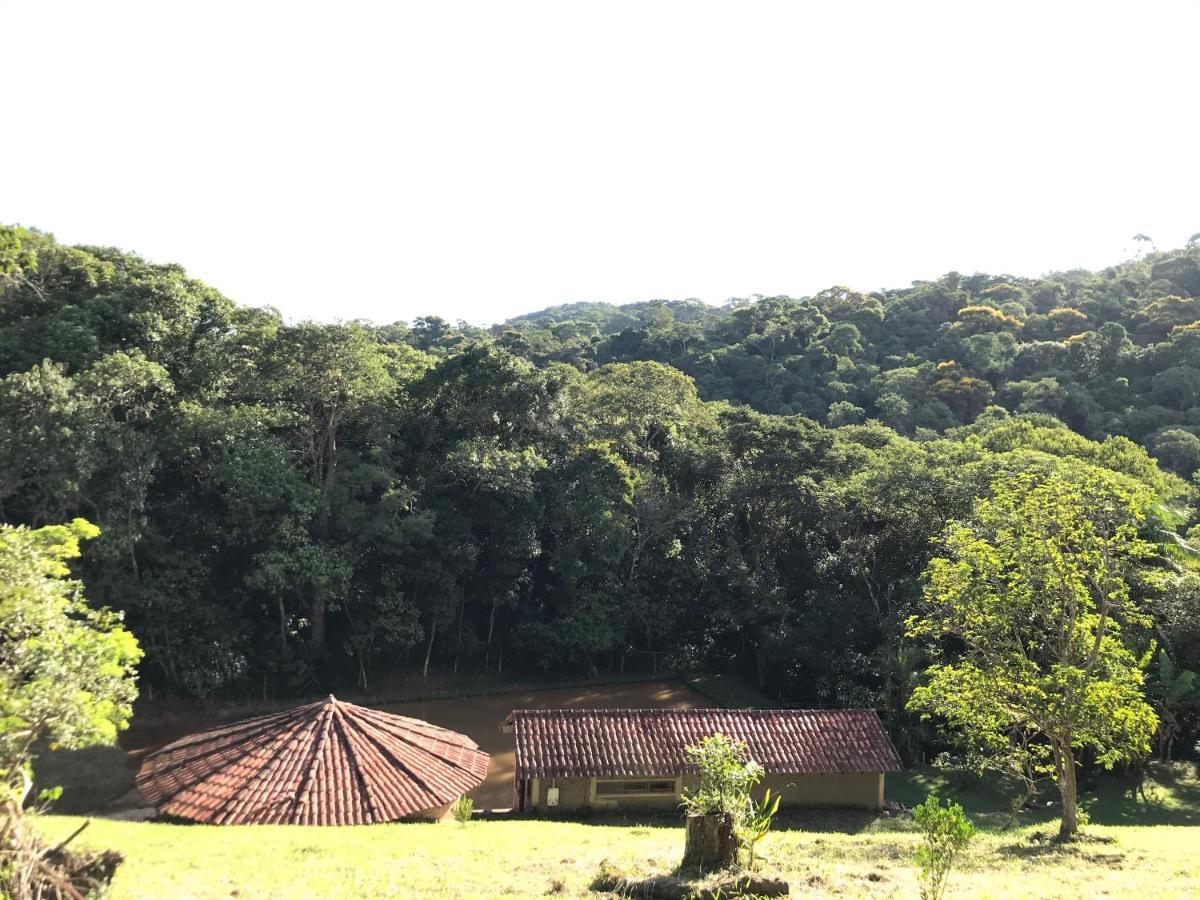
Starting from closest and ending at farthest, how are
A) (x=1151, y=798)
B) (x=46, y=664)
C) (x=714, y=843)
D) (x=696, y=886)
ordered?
(x=696, y=886) → (x=46, y=664) → (x=714, y=843) → (x=1151, y=798)

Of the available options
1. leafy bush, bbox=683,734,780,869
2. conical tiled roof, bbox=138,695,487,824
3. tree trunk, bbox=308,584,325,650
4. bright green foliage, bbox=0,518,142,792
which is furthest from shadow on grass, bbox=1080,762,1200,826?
tree trunk, bbox=308,584,325,650

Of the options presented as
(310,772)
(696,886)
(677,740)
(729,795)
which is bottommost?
(677,740)

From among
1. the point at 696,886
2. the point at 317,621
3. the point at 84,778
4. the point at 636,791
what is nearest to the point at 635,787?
the point at 636,791

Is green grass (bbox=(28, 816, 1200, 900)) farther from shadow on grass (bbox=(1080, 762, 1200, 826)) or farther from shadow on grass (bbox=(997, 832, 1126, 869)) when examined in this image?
shadow on grass (bbox=(1080, 762, 1200, 826))

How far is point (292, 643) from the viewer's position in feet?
74.5

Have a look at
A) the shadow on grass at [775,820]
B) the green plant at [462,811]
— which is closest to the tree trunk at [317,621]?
the shadow on grass at [775,820]

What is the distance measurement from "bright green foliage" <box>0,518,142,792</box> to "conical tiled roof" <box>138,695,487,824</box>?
3.64 m

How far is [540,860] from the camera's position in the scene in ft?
31.9

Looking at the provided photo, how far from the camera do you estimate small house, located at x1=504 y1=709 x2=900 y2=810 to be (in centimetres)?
1492

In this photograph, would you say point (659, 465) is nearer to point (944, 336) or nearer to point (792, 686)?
point (792, 686)

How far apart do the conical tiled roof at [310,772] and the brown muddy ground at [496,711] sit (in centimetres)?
301

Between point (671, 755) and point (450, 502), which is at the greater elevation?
point (450, 502)

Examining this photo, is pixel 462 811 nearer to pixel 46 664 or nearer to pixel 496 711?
pixel 46 664

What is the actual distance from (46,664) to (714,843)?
7159mm
